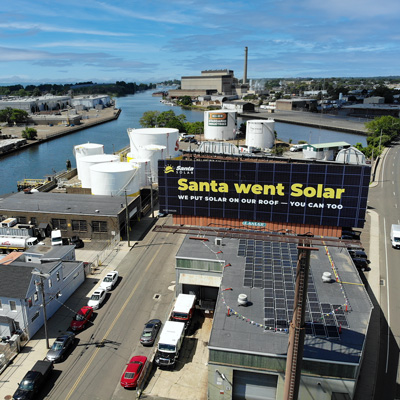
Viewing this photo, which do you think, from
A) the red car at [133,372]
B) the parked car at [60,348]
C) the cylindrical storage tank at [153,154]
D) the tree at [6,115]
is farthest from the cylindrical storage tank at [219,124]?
the tree at [6,115]

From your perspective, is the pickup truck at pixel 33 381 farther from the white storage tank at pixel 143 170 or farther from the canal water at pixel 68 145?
the canal water at pixel 68 145

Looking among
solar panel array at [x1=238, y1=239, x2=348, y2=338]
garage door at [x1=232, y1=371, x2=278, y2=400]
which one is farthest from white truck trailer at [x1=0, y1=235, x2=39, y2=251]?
garage door at [x1=232, y1=371, x2=278, y2=400]

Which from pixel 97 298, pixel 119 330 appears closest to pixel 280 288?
pixel 119 330

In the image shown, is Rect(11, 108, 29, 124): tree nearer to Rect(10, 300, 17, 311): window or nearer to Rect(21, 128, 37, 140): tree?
Rect(21, 128, 37, 140): tree

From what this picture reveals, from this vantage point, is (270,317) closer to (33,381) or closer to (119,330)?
(119,330)

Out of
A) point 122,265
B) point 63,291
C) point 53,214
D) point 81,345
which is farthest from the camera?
point 53,214


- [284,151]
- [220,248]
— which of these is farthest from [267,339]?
[284,151]

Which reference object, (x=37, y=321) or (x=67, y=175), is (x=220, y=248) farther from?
(x=67, y=175)
